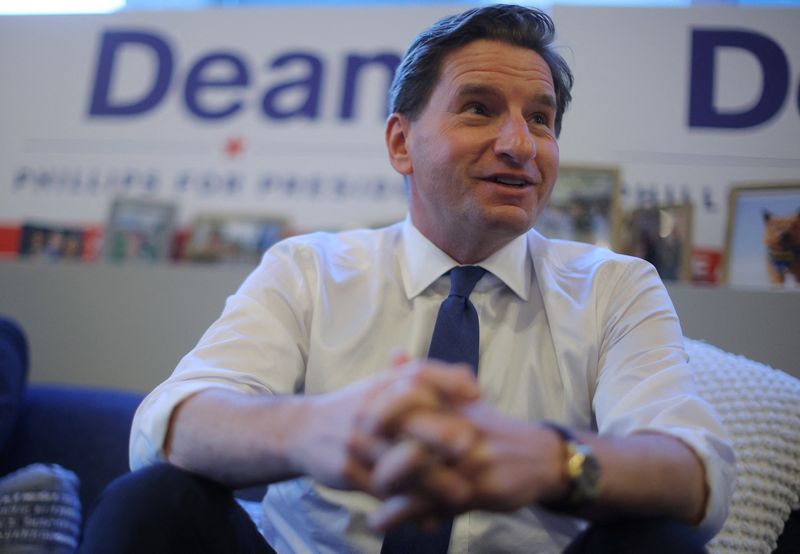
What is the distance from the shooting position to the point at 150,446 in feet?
2.89

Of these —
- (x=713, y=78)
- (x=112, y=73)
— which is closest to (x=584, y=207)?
(x=713, y=78)

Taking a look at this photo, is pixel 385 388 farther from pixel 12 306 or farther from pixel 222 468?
pixel 12 306

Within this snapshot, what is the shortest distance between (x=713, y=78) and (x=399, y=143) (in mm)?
1145

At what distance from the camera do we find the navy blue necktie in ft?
3.11

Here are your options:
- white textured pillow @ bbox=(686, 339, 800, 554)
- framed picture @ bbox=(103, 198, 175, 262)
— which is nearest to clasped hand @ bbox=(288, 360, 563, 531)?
white textured pillow @ bbox=(686, 339, 800, 554)

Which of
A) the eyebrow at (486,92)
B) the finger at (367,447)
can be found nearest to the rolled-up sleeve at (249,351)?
the finger at (367,447)

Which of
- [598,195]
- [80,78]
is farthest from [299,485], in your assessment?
[80,78]

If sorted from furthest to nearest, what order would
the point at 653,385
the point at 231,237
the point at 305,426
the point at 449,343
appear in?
the point at 231,237 → the point at 449,343 → the point at 653,385 → the point at 305,426

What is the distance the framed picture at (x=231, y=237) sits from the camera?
84.6 inches

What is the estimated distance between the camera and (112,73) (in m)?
2.40

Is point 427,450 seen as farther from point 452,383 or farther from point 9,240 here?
point 9,240

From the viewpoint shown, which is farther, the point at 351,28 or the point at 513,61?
the point at 351,28

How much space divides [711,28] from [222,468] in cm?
191

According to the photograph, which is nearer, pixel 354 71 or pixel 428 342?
pixel 428 342
